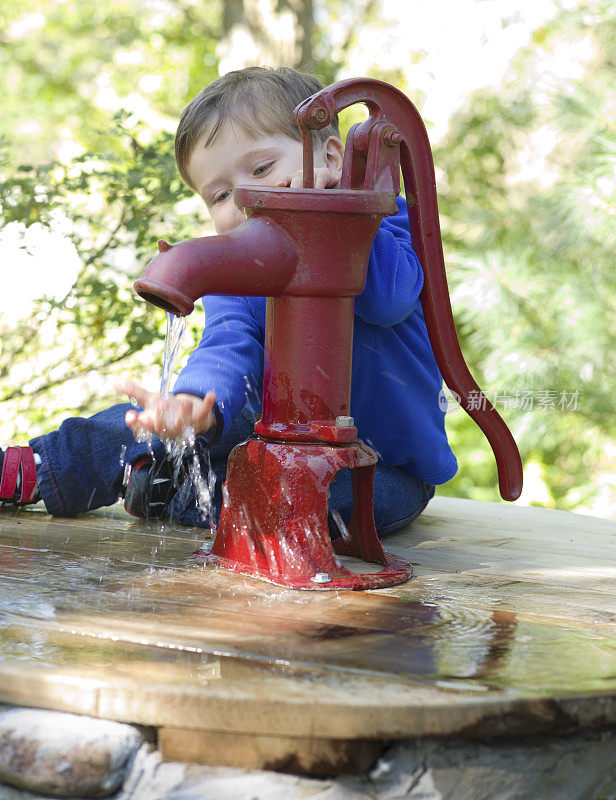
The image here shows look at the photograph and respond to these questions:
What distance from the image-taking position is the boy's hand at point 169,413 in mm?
1336

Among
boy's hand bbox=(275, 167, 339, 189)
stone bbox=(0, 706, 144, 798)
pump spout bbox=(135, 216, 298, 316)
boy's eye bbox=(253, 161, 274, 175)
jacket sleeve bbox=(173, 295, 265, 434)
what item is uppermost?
boy's eye bbox=(253, 161, 274, 175)

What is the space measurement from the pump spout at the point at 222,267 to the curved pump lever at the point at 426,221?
6.3 inches

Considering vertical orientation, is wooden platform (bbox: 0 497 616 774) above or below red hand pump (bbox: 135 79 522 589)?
below

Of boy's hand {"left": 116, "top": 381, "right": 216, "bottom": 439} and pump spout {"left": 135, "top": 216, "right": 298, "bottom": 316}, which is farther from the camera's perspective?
boy's hand {"left": 116, "top": 381, "right": 216, "bottom": 439}

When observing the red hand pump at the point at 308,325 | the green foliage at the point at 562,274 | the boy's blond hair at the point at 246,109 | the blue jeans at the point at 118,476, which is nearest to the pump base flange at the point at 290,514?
the red hand pump at the point at 308,325

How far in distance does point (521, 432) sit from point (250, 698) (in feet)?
10.4

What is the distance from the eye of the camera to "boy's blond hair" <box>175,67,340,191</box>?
167cm

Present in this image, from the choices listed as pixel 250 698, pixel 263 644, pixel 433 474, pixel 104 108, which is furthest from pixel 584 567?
pixel 104 108

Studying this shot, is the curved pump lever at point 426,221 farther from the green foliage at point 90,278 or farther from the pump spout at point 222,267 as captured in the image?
the green foliage at point 90,278

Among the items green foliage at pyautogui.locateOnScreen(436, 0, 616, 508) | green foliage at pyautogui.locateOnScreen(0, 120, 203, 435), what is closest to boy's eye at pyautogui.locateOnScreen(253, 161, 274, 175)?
green foliage at pyautogui.locateOnScreen(0, 120, 203, 435)

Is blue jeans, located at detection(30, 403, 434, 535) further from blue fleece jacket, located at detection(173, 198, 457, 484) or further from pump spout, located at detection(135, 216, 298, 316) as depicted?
pump spout, located at detection(135, 216, 298, 316)

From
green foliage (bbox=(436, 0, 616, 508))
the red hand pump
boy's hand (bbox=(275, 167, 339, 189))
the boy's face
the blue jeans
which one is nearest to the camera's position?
the red hand pump

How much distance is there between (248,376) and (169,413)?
0.28 metres

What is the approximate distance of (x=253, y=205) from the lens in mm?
Answer: 1288
